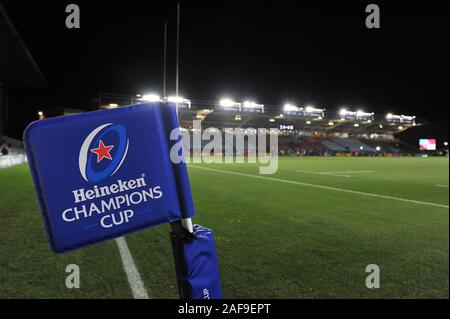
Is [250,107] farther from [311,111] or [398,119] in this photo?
[398,119]

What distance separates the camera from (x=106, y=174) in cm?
80

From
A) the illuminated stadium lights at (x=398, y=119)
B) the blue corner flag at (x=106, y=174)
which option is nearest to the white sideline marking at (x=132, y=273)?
the blue corner flag at (x=106, y=174)

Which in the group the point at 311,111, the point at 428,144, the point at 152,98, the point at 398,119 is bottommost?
the point at 428,144

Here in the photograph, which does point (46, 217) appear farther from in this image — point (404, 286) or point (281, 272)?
point (404, 286)

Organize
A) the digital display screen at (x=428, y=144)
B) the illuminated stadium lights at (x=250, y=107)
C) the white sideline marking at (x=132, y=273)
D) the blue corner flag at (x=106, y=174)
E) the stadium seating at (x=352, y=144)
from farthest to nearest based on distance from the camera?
the digital display screen at (x=428, y=144) → the stadium seating at (x=352, y=144) → the illuminated stadium lights at (x=250, y=107) → the white sideline marking at (x=132, y=273) → the blue corner flag at (x=106, y=174)

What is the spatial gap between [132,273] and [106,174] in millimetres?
2319

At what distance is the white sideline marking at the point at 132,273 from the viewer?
2.46 meters

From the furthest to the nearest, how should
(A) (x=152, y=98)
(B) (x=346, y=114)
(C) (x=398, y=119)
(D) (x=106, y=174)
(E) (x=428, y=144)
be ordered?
(E) (x=428, y=144)
(C) (x=398, y=119)
(B) (x=346, y=114)
(A) (x=152, y=98)
(D) (x=106, y=174)

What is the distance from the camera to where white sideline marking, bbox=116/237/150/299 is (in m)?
2.46

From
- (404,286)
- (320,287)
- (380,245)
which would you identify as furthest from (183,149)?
(380,245)

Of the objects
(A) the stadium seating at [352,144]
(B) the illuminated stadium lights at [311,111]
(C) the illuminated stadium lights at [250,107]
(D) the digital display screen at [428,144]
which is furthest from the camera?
(D) the digital display screen at [428,144]

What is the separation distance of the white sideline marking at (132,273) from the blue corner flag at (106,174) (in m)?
1.86

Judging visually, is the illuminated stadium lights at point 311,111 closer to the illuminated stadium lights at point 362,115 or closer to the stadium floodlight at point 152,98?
the illuminated stadium lights at point 362,115

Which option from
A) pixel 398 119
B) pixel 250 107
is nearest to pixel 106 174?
pixel 250 107
